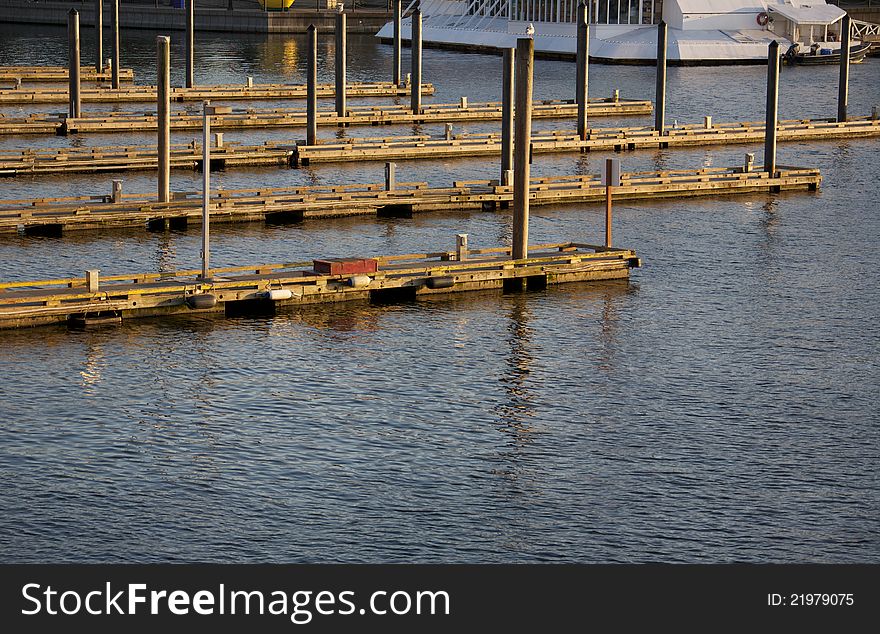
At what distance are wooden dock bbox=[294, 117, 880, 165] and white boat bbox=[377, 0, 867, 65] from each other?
4275 cm

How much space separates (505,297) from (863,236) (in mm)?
18245

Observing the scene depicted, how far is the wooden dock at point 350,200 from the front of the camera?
57344mm

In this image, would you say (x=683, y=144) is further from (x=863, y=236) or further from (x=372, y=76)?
(x=372, y=76)

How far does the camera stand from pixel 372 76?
122188mm

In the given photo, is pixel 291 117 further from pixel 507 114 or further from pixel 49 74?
pixel 507 114

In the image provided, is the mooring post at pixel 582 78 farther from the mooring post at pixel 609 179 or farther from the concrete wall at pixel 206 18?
the concrete wall at pixel 206 18

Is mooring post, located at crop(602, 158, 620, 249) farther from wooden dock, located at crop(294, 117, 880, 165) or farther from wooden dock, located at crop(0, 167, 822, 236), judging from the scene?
wooden dock, located at crop(294, 117, 880, 165)

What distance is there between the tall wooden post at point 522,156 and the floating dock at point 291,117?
127 feet

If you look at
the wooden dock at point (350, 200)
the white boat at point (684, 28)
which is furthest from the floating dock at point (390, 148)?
the white boat at point (684, 28)

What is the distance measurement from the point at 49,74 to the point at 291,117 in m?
28.0

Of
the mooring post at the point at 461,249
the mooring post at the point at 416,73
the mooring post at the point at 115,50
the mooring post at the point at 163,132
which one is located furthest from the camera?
the mooring post at the point at 115,50

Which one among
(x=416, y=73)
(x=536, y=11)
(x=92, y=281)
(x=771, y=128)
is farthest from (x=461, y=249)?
(x=536, y=11)
